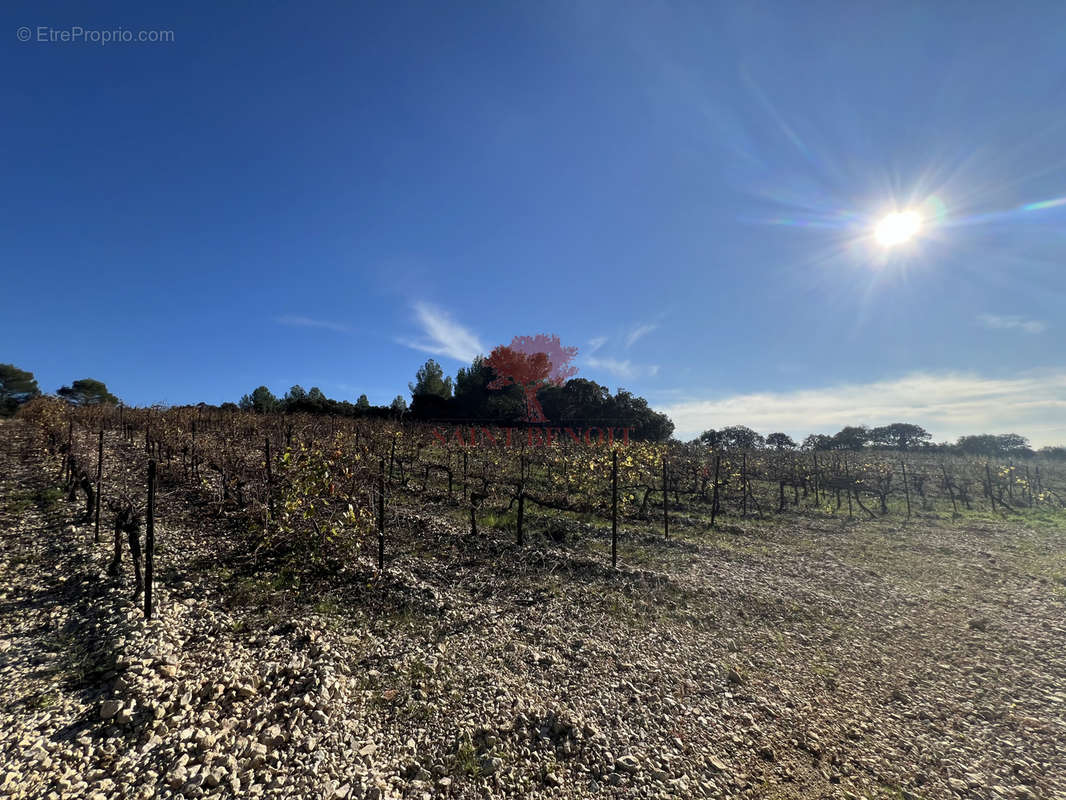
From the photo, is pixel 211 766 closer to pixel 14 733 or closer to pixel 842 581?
pixel 14 733

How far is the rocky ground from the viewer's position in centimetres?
305

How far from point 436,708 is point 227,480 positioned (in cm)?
701

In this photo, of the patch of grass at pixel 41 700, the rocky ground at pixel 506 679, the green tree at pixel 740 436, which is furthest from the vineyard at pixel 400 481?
the green tree at pixel 740 436

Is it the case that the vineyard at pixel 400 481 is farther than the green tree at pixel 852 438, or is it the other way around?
the green tree at pixel 852 438

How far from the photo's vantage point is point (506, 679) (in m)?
4.14

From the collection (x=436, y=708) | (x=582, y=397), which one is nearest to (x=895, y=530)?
(x=436, y=708)

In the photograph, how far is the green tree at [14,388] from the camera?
32969 millimetres

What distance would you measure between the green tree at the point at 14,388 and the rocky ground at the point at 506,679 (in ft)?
132

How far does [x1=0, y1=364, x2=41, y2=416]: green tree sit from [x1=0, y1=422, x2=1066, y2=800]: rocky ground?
4024 centimetres

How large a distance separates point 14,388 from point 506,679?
169 feet

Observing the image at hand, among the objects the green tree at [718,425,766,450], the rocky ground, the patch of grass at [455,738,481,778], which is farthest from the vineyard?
the green tree at [718,425,766,450]

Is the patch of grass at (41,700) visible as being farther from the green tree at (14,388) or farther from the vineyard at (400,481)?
the green tree at (14,388)

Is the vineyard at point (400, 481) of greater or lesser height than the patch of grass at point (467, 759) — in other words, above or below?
above

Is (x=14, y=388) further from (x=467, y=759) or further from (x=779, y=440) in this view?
(x=779, y=440)
